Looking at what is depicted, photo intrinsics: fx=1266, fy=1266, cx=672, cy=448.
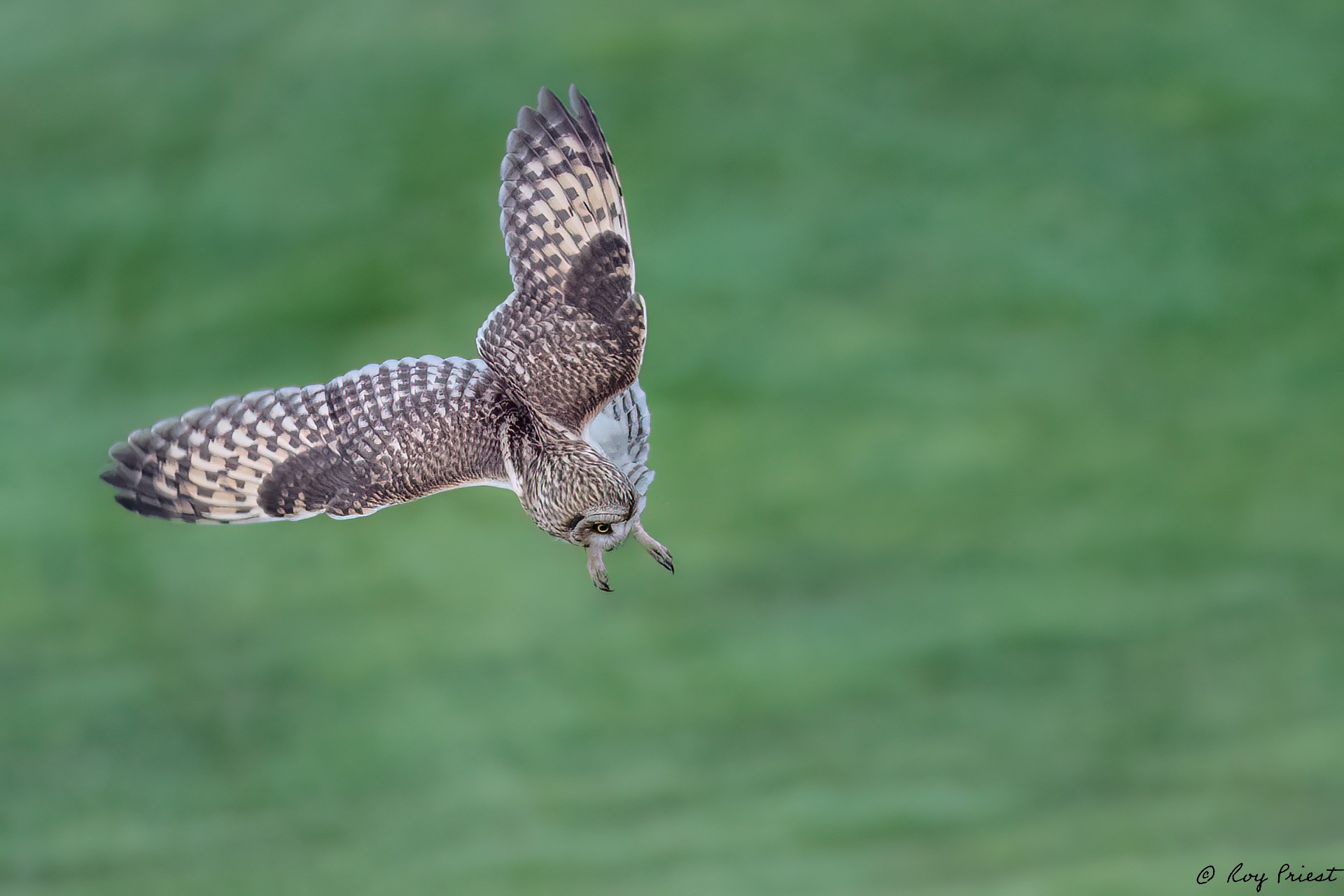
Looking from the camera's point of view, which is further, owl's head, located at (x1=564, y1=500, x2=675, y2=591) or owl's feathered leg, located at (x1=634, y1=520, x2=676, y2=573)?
owl's feathered leg, located at (x1=634, y1=520, x2=676, y2=573)

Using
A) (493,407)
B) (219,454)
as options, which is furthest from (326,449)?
(493,407)

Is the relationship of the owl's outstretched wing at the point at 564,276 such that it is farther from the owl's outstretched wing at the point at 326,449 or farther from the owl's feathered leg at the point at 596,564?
the owl's feathered leg at the point at 596,564

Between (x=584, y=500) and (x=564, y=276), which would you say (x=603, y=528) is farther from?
(x=564, y=276)

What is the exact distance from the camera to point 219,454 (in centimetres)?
231

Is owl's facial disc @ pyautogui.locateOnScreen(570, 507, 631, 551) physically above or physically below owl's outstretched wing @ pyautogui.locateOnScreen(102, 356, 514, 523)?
below

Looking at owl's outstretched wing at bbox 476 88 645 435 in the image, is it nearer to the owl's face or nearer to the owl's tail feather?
the owl's face

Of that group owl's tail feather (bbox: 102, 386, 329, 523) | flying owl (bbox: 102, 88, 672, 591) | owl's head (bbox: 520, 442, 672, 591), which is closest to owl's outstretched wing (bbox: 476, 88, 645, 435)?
flying owl (bbox: 102, 88, 672, 591)

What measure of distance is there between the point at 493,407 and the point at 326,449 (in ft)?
1.02

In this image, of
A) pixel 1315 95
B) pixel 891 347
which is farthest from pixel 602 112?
pixel 1315 95

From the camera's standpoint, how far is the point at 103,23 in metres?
3.36

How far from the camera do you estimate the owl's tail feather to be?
2.29 m

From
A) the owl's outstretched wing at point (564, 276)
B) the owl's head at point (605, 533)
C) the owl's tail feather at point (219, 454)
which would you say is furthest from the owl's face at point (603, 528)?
the owl's tail feather at point (219, 454)

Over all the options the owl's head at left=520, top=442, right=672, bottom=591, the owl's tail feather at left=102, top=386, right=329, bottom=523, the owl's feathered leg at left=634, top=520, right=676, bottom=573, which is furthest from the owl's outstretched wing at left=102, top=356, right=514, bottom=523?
the owl's feathered leg at left=634, top=520, right=676, bottom=573

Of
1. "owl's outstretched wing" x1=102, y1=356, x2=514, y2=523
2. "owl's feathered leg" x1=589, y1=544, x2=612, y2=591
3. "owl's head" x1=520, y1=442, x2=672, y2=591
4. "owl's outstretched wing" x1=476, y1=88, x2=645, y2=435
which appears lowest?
"owl's feathered leg" x1=589, y1=544, x2=612, y2=591
